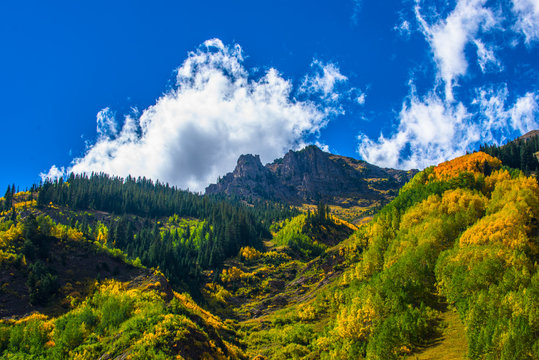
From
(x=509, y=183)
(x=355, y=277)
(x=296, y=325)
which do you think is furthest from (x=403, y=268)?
(x=509, y=183)

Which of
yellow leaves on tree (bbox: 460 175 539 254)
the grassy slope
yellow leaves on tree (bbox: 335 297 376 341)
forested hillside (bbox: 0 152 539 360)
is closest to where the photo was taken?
the grassy slope

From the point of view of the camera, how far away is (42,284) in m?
86.1

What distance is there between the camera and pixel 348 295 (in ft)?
343

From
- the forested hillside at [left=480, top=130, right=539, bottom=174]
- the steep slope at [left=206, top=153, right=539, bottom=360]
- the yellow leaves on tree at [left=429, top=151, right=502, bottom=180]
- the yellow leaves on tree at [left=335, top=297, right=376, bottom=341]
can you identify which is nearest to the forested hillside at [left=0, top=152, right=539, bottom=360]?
the yellow leaves on tree at [left=335, top=297, right=376, bottom=341]

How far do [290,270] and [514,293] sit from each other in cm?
13024

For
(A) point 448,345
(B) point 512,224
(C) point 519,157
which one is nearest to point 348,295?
(A) point 448,345

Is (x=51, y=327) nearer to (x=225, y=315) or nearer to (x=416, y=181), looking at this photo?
(x=225, y=315)

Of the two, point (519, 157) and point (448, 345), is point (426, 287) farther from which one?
point (519, 157)

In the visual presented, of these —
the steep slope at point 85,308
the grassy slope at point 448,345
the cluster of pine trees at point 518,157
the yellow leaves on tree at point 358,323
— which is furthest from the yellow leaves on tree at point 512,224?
the steep slope at point 85,308

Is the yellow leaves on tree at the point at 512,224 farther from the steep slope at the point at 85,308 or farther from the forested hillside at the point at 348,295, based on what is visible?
the steep slope at the point at 85,308

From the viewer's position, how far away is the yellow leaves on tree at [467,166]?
143125 mm

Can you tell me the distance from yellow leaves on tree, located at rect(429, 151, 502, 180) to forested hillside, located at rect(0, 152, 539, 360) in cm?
75

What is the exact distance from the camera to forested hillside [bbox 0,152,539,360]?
6194 cm

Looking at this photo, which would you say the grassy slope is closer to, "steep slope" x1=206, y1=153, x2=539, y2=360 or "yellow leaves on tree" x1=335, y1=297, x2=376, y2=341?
"steep slope" x1=206, y1=153, x2=539, y2=360
